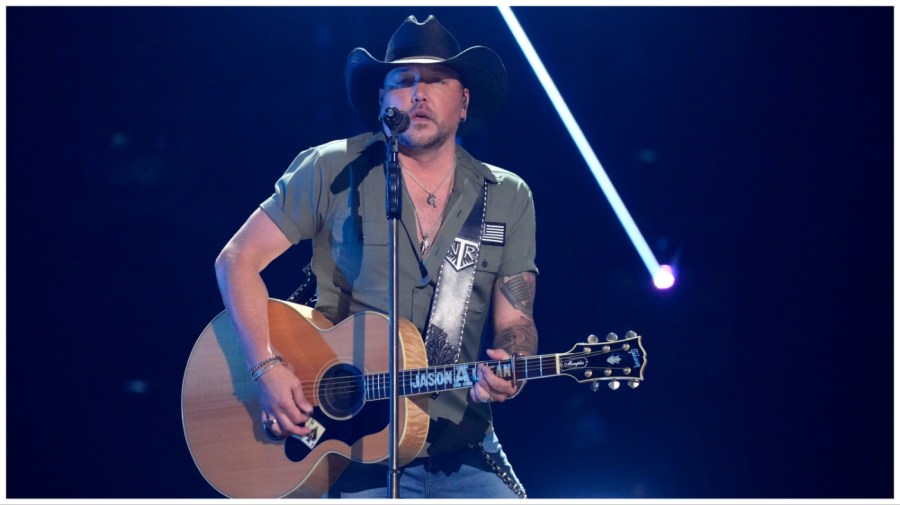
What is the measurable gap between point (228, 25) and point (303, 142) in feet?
2.58

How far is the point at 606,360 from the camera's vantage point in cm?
325

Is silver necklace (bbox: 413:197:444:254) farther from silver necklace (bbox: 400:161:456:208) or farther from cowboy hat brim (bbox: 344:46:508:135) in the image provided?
cowboy hat brim (bbox: 344:46:508:135)

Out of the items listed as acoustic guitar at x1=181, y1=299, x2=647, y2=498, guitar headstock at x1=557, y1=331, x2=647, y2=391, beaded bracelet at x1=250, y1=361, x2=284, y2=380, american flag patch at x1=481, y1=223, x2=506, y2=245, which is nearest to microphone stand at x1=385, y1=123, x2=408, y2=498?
acoustic guitar at x1=181, y1=299, x2=647, y2=498

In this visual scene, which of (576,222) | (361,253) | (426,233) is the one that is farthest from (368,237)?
(576,222)

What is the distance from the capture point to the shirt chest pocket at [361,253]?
145 inches

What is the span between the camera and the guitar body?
3.34 m

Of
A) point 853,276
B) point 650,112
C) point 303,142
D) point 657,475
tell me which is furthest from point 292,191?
point 853,276

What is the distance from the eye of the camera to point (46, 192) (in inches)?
195

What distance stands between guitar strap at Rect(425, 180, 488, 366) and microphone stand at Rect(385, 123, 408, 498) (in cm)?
72

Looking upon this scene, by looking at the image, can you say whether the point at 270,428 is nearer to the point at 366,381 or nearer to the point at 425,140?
the point at 366,381

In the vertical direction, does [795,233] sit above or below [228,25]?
below

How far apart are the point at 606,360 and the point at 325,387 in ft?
3.56

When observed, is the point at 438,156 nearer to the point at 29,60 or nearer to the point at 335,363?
the point at 335,363

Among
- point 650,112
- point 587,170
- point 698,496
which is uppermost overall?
point 650,112
